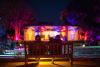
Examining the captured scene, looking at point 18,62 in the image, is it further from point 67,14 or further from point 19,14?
point 19,14

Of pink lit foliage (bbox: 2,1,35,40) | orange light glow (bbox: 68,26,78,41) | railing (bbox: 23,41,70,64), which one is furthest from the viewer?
pink lit foliage (bbox: 2,1,35,40)

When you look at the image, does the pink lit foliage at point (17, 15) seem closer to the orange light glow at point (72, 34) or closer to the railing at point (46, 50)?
the orange light glow at point (72, 34)

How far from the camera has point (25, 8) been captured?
162ft

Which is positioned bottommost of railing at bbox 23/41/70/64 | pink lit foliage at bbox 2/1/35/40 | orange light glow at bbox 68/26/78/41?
railing at bbox 23/41/70/64

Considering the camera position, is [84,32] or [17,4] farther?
[17,4]

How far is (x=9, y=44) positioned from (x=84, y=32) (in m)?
10.8

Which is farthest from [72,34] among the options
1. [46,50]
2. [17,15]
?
[46,50]

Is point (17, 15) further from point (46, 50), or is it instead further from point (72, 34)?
point (46, 50)

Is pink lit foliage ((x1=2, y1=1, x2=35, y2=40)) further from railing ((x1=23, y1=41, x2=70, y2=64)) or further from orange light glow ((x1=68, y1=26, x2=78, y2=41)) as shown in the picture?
railing ((x1=23, y1=41, x2=70, y2=64))

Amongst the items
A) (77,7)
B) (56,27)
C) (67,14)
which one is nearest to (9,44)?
(56,27)

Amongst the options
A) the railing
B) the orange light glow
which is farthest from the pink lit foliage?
the railing

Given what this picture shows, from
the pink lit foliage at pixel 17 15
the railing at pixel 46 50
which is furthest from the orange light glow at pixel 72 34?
the railing at pixel 46 50

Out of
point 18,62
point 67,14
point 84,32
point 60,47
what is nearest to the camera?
point 60,47

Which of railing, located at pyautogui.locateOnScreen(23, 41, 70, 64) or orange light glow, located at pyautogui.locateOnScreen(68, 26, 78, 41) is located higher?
orange light glow, located at pyautogui.locateOnScreen(68, 26, 78, 41)
